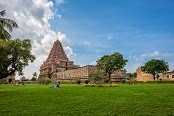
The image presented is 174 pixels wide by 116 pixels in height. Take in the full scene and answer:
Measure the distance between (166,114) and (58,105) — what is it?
21.1 ft

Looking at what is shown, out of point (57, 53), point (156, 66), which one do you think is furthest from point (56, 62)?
point (156, 66)

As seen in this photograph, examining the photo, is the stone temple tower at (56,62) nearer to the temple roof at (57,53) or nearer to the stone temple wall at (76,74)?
the temple roof at (57,53)

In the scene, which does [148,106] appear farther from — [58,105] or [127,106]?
[58,105]

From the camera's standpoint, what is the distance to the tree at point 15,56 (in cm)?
2364

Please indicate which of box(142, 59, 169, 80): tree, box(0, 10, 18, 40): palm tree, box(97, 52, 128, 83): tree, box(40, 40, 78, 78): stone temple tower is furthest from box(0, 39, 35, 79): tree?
box(40, 40, 78, 78): stone temple tower

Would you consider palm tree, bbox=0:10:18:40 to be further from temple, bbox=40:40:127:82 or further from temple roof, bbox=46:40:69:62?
temple roof, bbox=46:40:69:62

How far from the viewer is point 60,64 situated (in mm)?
99812

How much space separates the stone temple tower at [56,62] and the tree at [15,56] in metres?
72.2

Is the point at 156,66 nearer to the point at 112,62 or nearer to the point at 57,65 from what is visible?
the point at 112,62

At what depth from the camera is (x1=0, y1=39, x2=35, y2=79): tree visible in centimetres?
2364

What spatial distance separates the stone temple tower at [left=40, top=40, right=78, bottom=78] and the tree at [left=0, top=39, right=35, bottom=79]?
237 feet

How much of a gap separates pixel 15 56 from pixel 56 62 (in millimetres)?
74834

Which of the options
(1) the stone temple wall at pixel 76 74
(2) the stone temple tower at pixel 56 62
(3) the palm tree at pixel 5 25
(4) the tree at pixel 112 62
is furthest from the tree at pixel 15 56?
(2) the stone temple tower at pixel 56 62

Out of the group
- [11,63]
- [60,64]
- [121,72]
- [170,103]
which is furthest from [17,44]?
[60,64]
